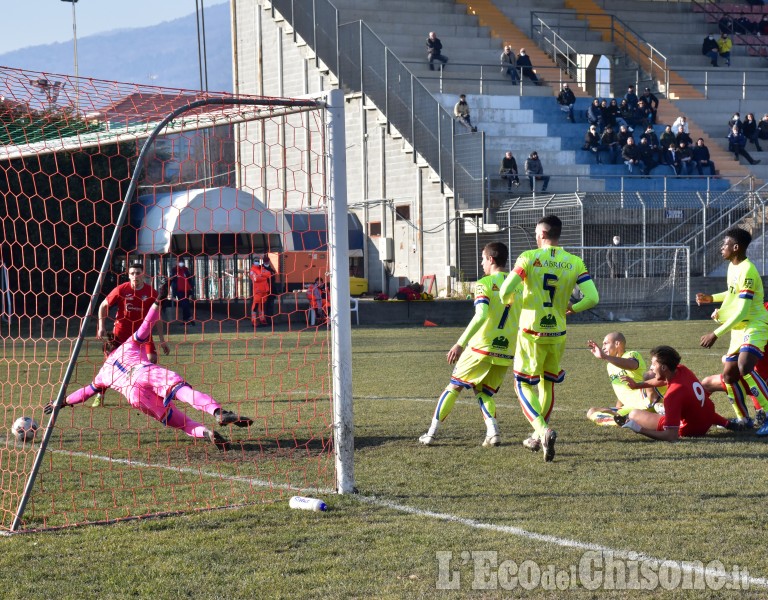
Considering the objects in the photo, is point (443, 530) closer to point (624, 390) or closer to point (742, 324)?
point (624, 390)

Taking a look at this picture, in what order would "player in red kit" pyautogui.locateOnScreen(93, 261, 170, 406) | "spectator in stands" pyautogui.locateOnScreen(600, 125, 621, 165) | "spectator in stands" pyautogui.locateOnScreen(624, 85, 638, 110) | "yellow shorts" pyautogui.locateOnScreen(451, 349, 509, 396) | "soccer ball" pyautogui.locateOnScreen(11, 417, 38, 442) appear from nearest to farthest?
"yellow shorts" pyautogui.locateOnScreen(451, 349, 509, 396)
"soccer ball" pyautogui.locateOnScreen(11, 417, 38, 442)
"player in red kit" pyautogui.locateOnScreen(93, 261, 170, 406)
"spectator in stands" pyautogui.locateOnScreen(600, 125, 621, 165)
"spectator in stands" pyautogui.locateOnScreen(624, 85, 638, 110)

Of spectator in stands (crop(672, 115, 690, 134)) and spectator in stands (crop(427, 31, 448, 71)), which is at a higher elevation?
spectator in stands (crop(427, 31, 448, 71))

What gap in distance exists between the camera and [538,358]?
8.10 metres

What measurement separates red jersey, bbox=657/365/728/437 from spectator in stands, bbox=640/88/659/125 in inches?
1076

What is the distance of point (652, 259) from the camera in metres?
27.2

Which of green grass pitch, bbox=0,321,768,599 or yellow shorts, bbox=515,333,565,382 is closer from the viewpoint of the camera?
green grass pitch, bbox=0,321,768,599

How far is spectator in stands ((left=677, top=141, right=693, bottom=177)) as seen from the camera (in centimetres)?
3247

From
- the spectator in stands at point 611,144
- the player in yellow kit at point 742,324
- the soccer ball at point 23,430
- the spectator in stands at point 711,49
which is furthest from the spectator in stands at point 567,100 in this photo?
the soccer ball at point 23,430

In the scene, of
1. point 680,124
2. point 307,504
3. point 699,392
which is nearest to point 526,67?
point 680,124

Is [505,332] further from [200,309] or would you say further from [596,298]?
[200,309]

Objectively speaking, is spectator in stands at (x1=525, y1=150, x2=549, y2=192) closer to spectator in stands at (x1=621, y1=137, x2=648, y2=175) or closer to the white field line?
spectator in stands at (x1=621, y1=137, x2=648, y2=175)

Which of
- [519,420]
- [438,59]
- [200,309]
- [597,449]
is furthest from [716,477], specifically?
[438,59]

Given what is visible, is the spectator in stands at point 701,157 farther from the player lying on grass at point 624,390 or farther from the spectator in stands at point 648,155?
the player lying on grass at point 624,390

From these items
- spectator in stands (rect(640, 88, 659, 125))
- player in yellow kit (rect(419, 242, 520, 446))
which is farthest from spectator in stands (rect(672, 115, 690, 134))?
player in yellow kit (rect(419, 242, 520, 446))
